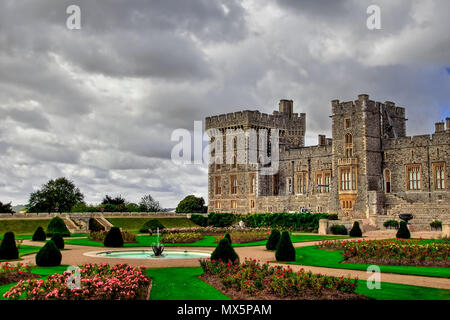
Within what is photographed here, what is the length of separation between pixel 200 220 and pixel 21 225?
19.1m

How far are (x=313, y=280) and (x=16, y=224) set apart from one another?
39736 mm

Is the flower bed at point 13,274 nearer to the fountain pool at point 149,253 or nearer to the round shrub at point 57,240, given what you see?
the fountain pool at point 149,253

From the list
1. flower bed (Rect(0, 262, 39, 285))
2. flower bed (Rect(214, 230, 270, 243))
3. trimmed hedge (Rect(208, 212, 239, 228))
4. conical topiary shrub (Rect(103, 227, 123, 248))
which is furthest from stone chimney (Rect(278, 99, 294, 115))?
flower bed (Rect(0, 262, 39, 285))

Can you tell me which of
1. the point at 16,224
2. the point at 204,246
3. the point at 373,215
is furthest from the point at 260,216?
the point at 16,224

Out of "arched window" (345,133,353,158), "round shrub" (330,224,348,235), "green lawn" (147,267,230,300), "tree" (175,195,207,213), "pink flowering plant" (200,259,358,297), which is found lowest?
"green lawn" (147,267,230,300)

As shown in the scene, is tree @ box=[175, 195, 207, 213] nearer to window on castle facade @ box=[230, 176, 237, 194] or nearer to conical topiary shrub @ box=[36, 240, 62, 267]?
window on castle facade @ box=[230, 176, 237, 194]

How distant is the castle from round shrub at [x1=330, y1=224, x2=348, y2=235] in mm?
2886

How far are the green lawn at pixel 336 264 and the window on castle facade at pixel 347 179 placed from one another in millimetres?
20501

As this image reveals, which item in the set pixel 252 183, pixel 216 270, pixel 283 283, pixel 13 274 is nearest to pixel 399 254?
pixel 216 270

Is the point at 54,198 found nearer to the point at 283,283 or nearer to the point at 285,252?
the point at 285,252

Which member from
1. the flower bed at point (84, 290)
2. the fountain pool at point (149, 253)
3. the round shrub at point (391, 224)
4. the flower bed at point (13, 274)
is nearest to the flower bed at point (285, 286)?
the flower bed at point (84, 290)

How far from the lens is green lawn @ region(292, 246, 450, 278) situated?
18.6m

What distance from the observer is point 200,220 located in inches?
2288

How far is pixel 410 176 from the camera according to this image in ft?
149
